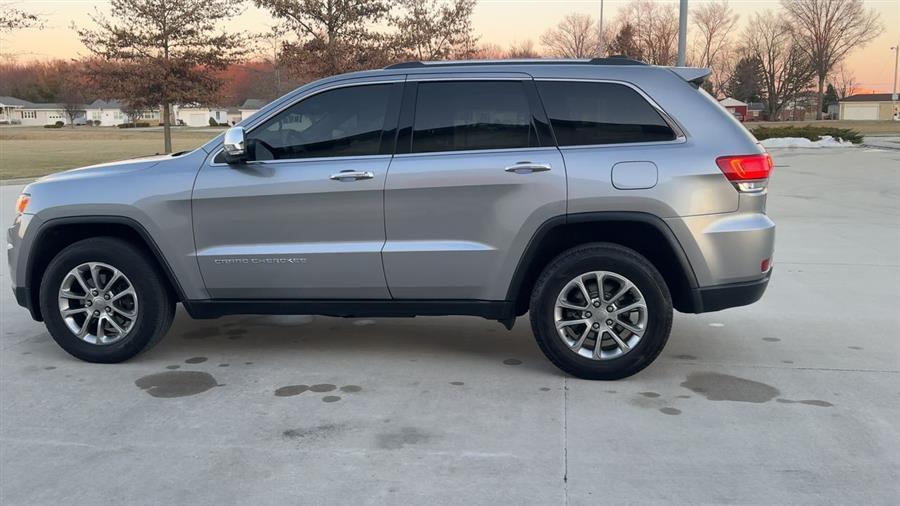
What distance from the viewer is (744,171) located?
449 cm

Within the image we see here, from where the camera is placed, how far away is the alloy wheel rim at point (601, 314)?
4617 millimetres

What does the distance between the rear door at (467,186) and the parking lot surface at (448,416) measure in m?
0.68

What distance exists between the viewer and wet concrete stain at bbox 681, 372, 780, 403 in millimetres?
4480

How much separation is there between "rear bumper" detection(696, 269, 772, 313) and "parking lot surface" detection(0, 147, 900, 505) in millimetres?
501

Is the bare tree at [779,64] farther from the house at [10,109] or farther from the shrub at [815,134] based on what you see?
the house at [10,109]

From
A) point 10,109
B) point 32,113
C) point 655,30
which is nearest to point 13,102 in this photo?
point 10,109

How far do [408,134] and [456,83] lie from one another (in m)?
0.44

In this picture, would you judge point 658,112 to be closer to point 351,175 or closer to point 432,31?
point 351,175

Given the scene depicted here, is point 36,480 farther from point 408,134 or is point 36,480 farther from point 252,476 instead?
point 408,134

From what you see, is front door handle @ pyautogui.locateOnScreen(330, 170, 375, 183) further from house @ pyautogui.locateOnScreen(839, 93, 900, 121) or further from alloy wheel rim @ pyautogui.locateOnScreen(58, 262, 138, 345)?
house @ pyautogui.locateOnScreen(839, 93, 900, 121)

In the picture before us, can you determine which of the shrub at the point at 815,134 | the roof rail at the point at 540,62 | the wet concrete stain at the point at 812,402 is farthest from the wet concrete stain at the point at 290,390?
the shrub at the point at 815,134

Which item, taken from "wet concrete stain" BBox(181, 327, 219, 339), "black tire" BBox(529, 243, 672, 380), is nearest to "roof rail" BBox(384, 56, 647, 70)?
"black tire" BBox(529, 243, 672, 380)

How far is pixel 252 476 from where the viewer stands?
3498 millimetres

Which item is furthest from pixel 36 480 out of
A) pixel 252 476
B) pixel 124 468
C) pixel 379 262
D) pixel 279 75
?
pixel 279 75
